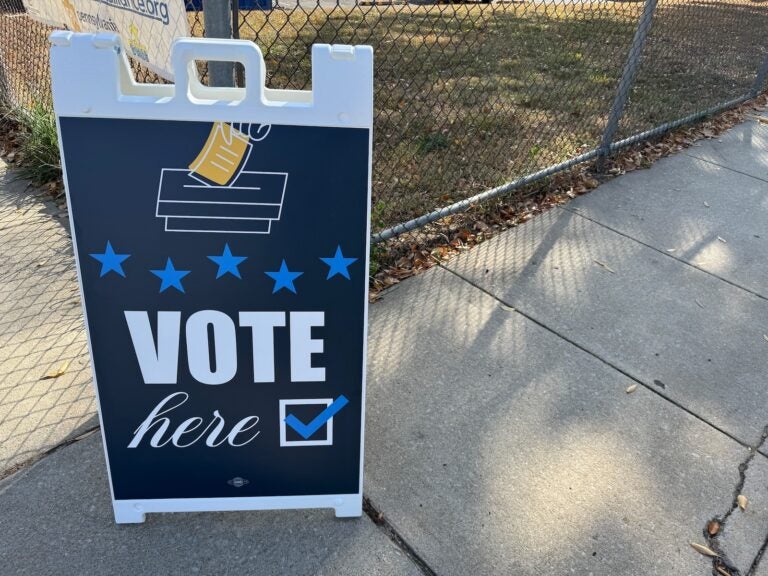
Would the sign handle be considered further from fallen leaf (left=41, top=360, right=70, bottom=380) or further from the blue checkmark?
fallen leaf (left=41, top=360, right=70, bottom=380)

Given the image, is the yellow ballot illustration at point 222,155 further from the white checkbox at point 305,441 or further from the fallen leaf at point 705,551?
the fallen leaf at point 705,551

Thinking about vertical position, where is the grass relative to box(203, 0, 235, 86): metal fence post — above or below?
below

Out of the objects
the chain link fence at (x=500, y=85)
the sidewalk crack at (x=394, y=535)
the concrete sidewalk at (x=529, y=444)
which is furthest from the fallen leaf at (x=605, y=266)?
the sidewalk crack at (x=394, y=535)

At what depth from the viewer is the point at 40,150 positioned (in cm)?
443

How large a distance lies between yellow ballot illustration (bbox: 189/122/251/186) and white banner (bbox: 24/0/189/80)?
814mm

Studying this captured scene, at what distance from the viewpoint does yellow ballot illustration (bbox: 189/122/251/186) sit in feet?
5.19

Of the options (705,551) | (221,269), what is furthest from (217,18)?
(705,551)

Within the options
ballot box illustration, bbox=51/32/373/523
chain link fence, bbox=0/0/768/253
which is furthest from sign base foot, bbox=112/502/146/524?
chain link fence, bbox=0/0/768/253

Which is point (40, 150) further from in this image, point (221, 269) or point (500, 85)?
point (500, 85)

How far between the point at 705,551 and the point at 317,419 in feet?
4.50

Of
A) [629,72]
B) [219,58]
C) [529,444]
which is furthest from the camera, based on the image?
[629,72]

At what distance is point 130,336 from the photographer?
1771mm

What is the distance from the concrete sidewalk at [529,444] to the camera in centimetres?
204

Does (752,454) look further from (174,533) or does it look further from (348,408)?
(174,533)
